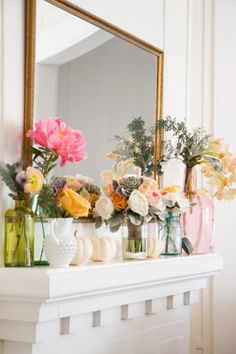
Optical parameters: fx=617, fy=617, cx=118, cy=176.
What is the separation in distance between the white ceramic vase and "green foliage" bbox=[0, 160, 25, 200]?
0.14 m

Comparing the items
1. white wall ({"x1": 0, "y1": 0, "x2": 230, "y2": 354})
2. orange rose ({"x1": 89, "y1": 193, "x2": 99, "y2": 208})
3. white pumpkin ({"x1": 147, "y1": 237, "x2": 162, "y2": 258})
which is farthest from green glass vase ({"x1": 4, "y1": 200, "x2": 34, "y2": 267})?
white wall ({"x1": 0, "y1": 0, "x2": 230, "y2": 354})

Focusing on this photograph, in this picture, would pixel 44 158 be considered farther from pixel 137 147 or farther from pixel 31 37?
pixel 137 147

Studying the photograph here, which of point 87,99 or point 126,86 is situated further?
point 126,86

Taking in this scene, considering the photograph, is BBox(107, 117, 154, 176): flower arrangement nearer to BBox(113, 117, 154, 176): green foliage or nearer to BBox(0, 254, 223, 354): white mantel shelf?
BBox(113, 117, 154, 176): green foliage

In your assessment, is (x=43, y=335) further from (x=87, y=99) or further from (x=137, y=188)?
(x=87, y=99)

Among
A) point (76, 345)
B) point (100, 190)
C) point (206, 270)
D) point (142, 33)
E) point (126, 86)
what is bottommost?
point (76, 345)

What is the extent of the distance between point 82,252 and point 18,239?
0.24 metres

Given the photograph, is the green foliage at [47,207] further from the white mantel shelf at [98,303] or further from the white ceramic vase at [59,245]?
the white mantel shelf at [98,303]

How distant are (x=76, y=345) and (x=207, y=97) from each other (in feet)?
6.18

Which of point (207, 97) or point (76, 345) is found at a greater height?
point (207, 97)

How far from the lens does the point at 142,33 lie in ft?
9.78

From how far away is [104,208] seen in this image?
2.38 m

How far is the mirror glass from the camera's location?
7.46 feet

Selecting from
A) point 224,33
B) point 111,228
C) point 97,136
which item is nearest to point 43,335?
point 111,228
